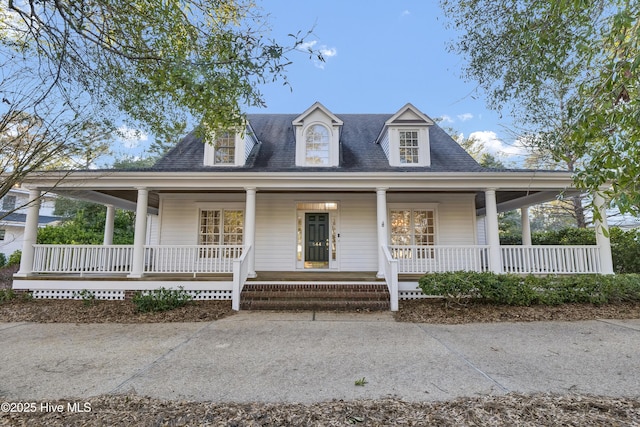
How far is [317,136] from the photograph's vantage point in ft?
31.4

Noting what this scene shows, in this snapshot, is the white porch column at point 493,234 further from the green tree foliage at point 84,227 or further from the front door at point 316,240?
the green tree foliage at point 84,227

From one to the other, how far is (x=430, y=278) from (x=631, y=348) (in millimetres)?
3185

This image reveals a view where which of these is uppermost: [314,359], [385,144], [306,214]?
[385,144]

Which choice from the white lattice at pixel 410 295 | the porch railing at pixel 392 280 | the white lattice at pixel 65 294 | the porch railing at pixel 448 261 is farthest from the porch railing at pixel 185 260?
the porch railing at pixel 448 261

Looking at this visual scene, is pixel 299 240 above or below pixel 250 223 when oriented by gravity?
below

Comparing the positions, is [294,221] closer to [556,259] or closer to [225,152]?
[225,152]

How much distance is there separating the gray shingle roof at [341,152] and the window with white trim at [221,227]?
161cm

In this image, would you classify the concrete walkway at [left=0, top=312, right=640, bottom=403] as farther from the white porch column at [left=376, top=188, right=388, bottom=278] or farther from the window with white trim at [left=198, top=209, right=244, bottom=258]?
the window with white trim at [left=198, top=209, right=244, bottom=258]

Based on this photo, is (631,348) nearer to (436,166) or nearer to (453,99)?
(453,99)

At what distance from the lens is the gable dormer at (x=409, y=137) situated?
9.51 m

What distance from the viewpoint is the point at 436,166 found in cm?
957

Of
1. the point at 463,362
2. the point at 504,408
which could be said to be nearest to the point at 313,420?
the point at 504,408

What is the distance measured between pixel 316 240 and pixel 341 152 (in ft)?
10.4

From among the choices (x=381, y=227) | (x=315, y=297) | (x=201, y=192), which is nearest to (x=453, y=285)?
(x=381, y=227)
